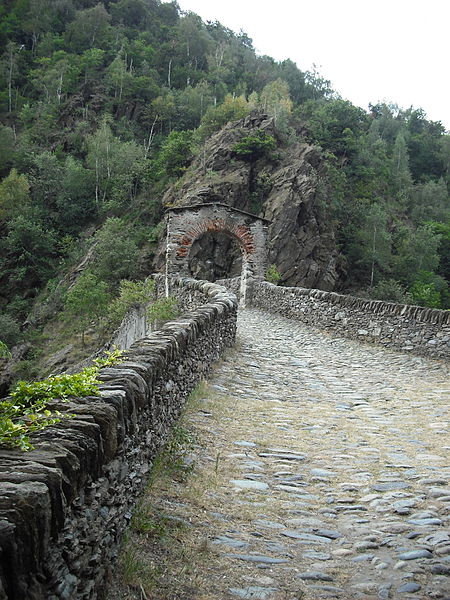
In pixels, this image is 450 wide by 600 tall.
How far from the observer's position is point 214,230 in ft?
74.0

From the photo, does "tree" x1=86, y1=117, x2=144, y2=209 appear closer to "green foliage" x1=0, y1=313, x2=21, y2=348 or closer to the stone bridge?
"green foliage" x1=0, y1=313, x2=21, y2=348

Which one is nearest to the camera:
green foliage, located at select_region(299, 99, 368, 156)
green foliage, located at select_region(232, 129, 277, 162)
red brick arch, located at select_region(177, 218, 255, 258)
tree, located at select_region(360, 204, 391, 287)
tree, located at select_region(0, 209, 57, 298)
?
red brick arch, located at select_region(177, 218, 255, 258)

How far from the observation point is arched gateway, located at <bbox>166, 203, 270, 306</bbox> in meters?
21.8

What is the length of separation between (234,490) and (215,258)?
3125 cm

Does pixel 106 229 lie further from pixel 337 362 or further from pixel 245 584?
pixel 245 584

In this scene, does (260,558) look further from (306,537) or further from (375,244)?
(375,244)

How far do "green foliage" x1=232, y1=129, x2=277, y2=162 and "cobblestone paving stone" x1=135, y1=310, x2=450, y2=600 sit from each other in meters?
31.8

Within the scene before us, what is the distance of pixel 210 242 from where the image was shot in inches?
1401

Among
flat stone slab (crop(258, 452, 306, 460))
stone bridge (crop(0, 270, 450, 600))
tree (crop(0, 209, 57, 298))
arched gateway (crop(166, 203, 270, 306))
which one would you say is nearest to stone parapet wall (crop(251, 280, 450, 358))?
stone bridge (crop(0, 270, 450, 600))

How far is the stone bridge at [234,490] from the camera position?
87.1 inches

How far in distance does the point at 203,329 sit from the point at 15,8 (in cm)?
9606

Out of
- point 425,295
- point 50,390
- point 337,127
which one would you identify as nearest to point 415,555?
point 50,390

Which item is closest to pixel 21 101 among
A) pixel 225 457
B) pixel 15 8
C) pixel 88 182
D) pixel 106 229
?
pixel 15 8

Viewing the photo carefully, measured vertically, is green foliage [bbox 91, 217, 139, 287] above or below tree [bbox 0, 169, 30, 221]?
below
